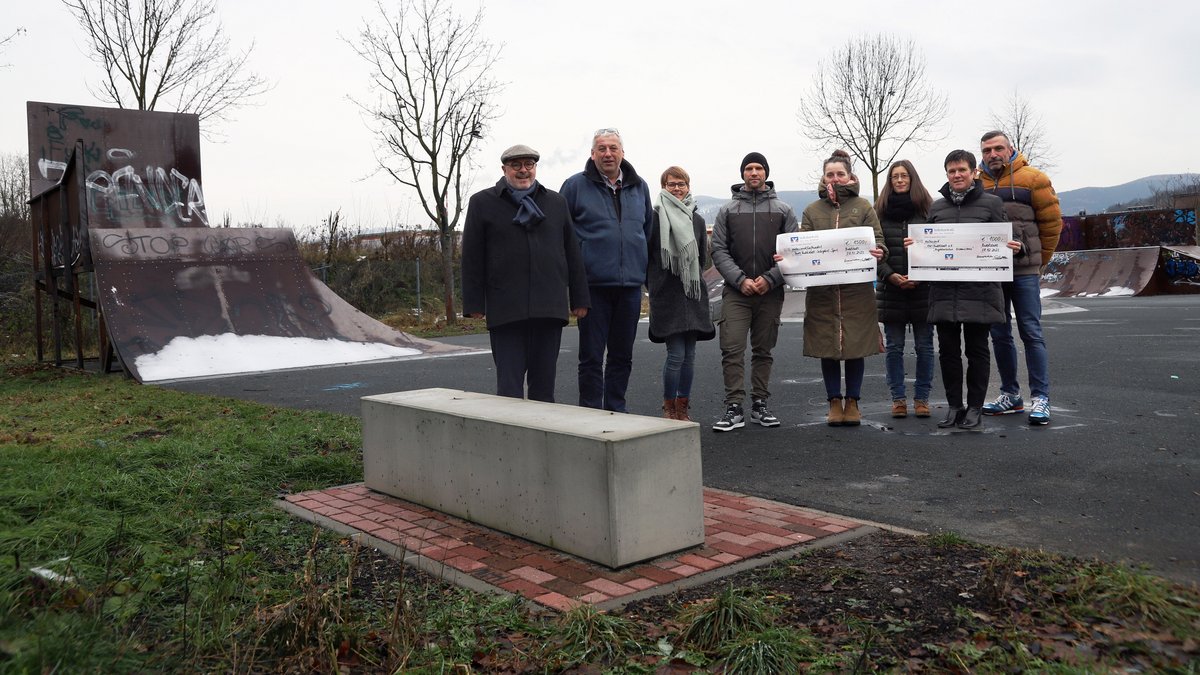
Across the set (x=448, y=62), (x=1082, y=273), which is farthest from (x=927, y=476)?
(x=1082, y=273)

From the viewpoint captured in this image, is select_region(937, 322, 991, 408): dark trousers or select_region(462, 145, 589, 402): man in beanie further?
select_region(937, 322, 991, 408): dark trousers

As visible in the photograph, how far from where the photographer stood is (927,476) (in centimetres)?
523

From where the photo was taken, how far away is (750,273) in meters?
7.04

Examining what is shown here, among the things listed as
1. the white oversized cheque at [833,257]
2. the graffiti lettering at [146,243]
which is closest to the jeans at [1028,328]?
the white oversized cheque at [833,257]

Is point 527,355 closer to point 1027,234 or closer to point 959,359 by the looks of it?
point 959,359

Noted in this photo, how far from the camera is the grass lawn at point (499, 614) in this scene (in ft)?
8.91

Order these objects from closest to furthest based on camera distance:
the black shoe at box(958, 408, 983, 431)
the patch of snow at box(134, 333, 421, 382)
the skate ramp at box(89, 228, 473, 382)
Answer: the black shoe at box(958, 408, 983, 431) → the patch of snow at box(134, 333, 421, 382) → the skate ramp at box(89, 228, 473, 382)

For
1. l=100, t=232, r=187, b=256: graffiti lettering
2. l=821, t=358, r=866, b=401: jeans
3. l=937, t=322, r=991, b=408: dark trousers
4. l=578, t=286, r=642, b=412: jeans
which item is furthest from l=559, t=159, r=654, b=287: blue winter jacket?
l=100, t=232, r=187, b=256: graffiti lettering

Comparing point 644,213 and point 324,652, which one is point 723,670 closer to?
point 324,652

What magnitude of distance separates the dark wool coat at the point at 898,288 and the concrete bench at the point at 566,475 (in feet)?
11.0

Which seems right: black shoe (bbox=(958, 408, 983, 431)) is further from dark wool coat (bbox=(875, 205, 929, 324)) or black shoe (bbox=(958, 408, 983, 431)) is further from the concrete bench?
the concrete bench

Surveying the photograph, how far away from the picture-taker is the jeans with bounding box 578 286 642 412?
6.36 m

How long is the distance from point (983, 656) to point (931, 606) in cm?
45

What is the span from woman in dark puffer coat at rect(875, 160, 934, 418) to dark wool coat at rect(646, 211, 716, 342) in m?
1.32
